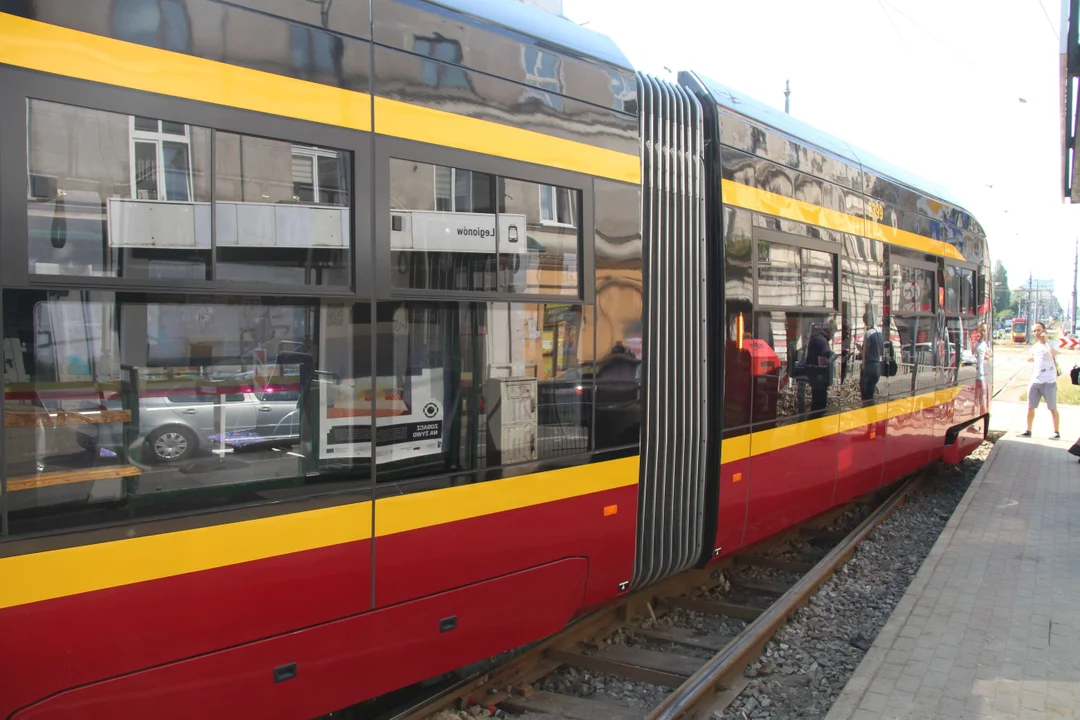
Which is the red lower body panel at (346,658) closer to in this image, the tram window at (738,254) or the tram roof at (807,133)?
the tram window at (738,254)

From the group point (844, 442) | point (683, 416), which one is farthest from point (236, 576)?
point (844, 442)

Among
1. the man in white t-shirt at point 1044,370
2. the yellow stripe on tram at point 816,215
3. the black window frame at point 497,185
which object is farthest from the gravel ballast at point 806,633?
the man in white t-shirt at point 1044,370

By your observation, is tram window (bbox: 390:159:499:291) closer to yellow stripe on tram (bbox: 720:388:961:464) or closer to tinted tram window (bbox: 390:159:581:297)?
tinted tram window (bbox: 390:159:581:297)

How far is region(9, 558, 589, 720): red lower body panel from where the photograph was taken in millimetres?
2621

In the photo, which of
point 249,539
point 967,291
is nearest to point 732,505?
point 249,539

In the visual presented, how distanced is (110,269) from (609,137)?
2.55 m

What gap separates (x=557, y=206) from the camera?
3.89 m

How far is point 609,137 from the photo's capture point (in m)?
4.17

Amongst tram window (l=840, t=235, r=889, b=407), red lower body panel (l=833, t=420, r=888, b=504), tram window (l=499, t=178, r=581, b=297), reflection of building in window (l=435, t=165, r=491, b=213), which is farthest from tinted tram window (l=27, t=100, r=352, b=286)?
red lower body panel (l=833, t=420, r=888, b=504)

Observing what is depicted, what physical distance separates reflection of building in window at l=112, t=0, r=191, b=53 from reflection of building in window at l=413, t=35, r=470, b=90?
0.94 m

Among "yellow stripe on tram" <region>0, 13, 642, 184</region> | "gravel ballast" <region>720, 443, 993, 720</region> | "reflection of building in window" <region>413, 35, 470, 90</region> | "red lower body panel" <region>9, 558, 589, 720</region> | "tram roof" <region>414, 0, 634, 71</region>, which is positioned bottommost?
"gravel ballast" <region>720, 443, 993, 720</region>

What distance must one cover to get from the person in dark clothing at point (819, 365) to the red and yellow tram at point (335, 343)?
142 cm

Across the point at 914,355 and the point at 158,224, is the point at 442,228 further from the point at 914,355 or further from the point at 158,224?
the point at 914,355

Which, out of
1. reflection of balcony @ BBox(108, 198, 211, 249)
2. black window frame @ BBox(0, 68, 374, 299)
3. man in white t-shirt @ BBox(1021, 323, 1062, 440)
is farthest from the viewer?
man in white t-shirt @ BBox(1021, 323, 1062, 440)
